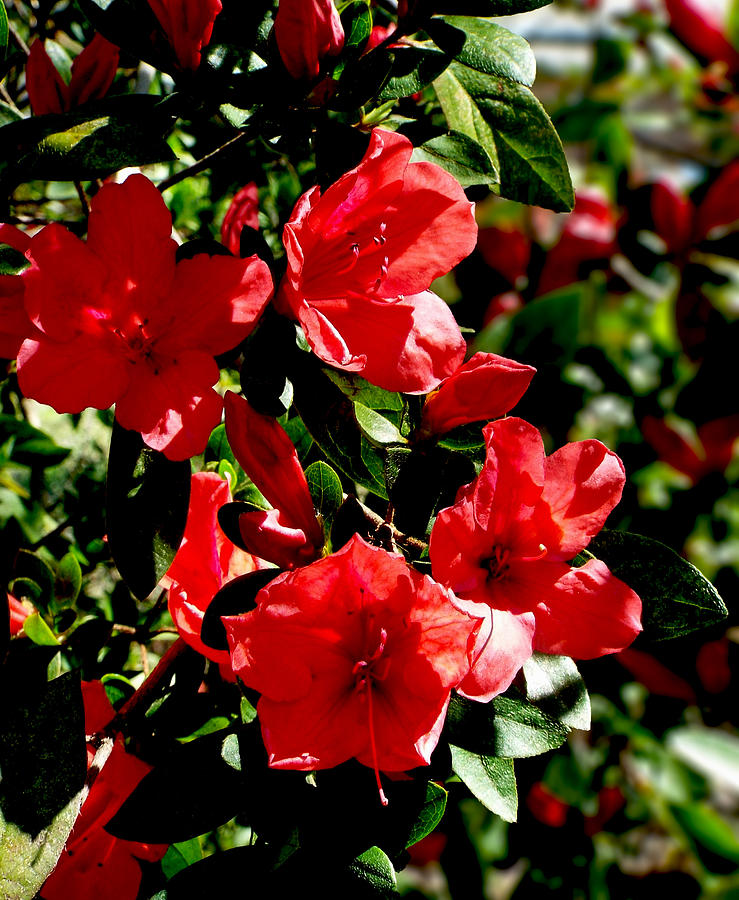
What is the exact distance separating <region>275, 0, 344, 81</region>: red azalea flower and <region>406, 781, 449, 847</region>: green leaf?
0.75m

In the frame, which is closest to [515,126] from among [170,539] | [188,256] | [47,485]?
[188,256]

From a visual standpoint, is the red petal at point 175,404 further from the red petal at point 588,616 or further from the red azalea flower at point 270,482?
the red petal at point 588,616

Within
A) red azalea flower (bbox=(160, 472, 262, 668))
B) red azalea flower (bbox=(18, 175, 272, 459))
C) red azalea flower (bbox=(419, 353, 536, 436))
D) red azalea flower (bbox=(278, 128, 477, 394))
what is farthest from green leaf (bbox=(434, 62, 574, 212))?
red azalea flower (bbox=(160, 472, 262, 668))

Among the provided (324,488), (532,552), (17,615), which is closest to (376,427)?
(324,488)

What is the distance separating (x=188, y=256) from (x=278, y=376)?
6.3 inches

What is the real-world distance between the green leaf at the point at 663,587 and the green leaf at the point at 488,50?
553 mm

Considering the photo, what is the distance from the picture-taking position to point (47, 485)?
1.41 metres

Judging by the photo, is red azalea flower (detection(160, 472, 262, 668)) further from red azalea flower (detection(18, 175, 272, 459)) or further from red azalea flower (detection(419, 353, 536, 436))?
red azalea flower (detection(419, 353, 536, 436))

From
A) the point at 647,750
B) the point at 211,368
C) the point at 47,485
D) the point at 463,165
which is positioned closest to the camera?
A: the point at 211,368

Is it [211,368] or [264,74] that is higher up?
[264,74]

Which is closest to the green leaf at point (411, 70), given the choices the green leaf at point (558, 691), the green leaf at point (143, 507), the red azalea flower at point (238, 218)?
the red azalea flower at point (238, 218)

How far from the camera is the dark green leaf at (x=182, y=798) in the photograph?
0.84 metres

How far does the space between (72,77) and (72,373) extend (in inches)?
17.3

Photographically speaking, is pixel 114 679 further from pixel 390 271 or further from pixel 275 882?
pixel 390 271
